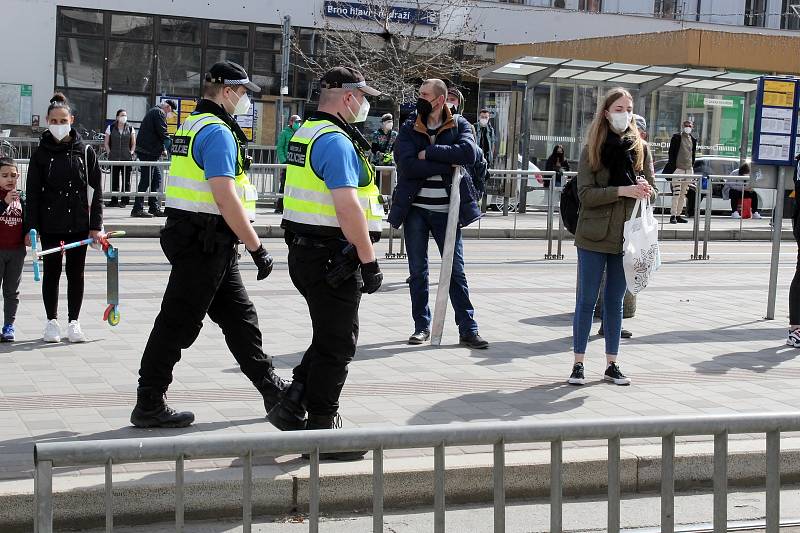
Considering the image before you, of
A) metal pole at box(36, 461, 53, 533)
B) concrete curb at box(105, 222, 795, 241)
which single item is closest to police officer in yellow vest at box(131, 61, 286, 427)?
metal pole at box(36, 461, 53, 533)

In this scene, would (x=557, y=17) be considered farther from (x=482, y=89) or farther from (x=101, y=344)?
(x=101, y=344)

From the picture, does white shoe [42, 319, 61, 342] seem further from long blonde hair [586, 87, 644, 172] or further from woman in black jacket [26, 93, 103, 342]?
long blonde hair [586, 87, 644, 172]

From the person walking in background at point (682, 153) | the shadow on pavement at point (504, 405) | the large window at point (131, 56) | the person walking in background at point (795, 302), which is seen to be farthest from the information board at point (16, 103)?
the shadow on pavement at point (504, 405)

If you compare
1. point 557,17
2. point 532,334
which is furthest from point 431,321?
point 557,17

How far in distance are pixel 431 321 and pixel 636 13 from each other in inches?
1369

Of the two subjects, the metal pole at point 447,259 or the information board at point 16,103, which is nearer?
the metal pole at point 447,259

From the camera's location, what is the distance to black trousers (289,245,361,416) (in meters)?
5.71

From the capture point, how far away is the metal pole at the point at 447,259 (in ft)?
29.1

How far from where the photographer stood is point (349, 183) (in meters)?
5.59

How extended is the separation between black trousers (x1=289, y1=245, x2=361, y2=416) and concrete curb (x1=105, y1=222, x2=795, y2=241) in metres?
10.1

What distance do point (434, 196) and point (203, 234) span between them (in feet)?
10.6

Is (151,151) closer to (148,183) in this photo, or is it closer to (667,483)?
(148,183)

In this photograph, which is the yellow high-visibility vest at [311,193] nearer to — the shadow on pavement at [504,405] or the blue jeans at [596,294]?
the shadow on pavement at [504,405]

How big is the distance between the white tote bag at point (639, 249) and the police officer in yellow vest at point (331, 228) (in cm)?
224
